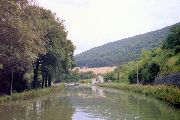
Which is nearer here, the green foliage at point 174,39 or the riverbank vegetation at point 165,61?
the riverbank vegetation at point 165,61

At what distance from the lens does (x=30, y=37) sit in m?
34.9

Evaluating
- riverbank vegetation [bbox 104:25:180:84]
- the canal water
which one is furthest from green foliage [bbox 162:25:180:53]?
the canal water

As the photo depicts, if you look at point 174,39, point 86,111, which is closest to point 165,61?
point 174,39

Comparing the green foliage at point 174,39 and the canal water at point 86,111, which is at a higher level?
the green foliage at point 174,39

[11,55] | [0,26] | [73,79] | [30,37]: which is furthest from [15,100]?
[73,79]

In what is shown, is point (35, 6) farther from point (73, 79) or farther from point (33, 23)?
point (73, 79)

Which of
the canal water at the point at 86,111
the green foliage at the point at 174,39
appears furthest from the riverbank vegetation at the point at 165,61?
the canal water at the point at 86,111

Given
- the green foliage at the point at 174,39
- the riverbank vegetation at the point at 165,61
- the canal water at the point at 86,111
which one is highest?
the green foliage at the point at 174,39

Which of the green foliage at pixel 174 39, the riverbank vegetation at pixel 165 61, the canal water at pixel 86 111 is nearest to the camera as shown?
the canal water at pixel 86 111

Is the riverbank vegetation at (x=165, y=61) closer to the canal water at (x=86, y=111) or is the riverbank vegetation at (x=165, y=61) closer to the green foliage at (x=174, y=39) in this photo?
the green foliage at (x=174, y=39)

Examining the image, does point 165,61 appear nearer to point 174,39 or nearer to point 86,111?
point 174,39

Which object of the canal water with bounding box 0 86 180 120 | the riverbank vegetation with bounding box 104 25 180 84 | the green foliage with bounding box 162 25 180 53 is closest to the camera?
the canal water with bounding box 0 86 180 120

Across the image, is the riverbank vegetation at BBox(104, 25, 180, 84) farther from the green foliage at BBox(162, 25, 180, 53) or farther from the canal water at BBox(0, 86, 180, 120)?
the canal water at BBox(0, 86, 180, 120)

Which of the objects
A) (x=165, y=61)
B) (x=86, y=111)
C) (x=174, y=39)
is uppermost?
(x=174, y=39)
